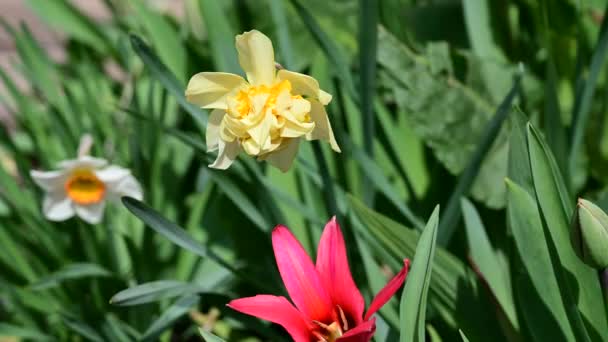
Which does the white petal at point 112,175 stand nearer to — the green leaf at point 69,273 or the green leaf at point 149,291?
the green leaf at point 69,273

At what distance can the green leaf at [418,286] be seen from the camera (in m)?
0.69

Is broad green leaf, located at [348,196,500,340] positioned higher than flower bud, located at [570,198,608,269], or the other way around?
flower bud, located at [570,198,608,269]

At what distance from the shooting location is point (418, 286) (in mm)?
688

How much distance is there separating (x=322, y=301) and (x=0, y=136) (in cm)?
94

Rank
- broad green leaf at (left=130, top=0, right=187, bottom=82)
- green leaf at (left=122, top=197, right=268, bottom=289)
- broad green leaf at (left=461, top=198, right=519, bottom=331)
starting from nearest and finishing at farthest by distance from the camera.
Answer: green leaf at (left=122, top=197, right=268, bottom=289) < broad green leaf at (left=461, top=198, right=519, bottom=331) < broad green leaf at (left=130, top=0, right=187, bottom=82)

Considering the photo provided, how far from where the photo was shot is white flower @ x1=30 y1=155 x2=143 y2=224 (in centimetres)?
120

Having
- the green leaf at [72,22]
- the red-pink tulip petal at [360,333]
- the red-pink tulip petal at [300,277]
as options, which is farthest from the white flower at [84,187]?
the green leaf at [72,22]

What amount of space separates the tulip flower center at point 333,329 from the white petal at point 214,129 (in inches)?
7.9

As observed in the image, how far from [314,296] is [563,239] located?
0.84 ft

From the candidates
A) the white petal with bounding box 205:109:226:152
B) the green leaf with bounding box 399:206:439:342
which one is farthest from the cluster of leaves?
the white petal with bounding box 205:109:226:152

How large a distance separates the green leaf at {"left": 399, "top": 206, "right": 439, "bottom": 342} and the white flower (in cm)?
59

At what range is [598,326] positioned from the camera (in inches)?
33.1

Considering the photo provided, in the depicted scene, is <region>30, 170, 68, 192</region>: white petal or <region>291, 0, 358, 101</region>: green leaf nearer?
<region>291, 0, 358, 101</region>: green leaf

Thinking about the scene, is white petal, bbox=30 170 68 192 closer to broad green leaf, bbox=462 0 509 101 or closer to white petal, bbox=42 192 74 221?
white petal, bbox=42 192 74 221
